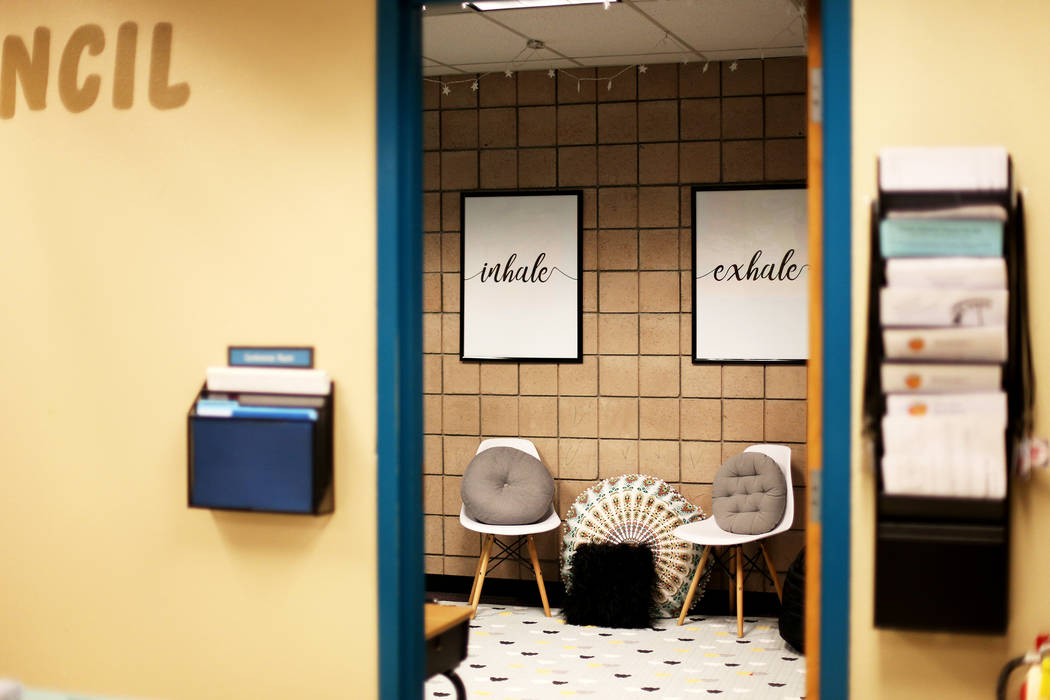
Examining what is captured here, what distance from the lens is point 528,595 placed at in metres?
5.71

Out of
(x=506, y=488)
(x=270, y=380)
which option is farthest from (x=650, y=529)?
(x=270, y=380)

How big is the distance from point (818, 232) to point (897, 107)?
29cm

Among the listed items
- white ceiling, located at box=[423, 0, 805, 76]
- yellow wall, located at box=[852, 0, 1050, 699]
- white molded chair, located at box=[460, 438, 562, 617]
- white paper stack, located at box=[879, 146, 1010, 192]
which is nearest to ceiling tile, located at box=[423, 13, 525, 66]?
white ceiling, located at box=[423, 0, 805, 76]

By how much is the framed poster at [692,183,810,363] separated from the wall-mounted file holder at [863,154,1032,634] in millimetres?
3182

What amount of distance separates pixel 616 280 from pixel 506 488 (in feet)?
3.85

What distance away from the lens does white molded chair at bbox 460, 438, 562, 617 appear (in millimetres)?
5293

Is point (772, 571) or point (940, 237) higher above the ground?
point (940, 237)

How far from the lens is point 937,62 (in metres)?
2.20

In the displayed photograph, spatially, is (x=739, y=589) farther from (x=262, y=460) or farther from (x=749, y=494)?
(x=262, y=460)

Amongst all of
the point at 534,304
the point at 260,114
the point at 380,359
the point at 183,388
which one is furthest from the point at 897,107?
the point at 534,304

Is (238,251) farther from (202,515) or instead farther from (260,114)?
(202,515)

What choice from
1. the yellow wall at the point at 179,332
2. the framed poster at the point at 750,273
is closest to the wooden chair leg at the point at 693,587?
the framed poster at the point at 750,273

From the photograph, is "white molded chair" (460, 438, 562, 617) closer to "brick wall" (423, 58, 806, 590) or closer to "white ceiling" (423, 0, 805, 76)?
"brick wall" (423, 58, 806, 590)

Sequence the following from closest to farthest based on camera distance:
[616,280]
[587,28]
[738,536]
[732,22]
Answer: [732,22]
[587,28]
[738,536]
[616,280]
